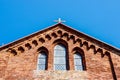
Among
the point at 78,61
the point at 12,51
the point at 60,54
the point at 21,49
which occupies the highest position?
the point at 21,49

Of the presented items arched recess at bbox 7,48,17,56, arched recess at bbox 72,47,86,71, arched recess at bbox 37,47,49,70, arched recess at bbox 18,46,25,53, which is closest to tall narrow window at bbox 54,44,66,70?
arched recess at bbox 37,47,49,70

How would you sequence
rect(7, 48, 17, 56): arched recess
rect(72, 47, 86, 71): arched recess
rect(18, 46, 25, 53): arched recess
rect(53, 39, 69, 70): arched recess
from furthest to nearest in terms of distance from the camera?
rect(18, 46, 25, 53): arched recess
rect(7, 48, 17, 56): arched recess
rect(53, 39, 69, 70): arched recess
rect(72, 47, 86, 71): arched recess

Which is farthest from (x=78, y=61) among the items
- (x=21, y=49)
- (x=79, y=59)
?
(x=21, y=49)

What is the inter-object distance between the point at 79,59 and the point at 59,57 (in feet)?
4.36

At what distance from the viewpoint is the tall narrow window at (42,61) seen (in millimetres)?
15258

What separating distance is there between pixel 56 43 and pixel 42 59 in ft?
5.83

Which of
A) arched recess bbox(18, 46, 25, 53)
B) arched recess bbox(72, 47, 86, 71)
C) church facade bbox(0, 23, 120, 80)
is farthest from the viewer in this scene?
arched recess bbox(18, 46, 25, 53)

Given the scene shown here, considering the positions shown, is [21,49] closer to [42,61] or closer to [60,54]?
[42,61]

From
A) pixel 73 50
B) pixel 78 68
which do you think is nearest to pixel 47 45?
pixel 73 50

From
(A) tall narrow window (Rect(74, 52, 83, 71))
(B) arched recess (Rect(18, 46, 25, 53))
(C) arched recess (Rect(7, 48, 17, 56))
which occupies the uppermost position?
(B) arched recess (Rect(18, 46, 25, 53))

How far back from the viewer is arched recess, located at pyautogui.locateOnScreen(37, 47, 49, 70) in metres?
15.3

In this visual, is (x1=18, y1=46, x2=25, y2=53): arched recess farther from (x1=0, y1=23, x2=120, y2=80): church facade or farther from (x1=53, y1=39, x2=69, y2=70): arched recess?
(x1=53, y1=39, x2=69, y2=70): arched recess

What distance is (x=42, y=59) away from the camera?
52.1 feet

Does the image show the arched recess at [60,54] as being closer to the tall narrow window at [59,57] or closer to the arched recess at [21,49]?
the tall narrow window at [59,57]
